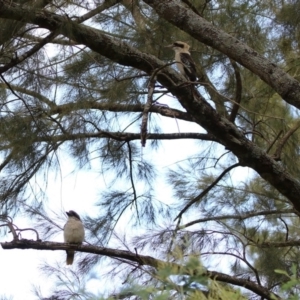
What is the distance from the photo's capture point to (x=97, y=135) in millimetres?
4422

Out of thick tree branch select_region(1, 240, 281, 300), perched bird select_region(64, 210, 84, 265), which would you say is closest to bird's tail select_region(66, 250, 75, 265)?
perched bird select_region(64, 210, 84, 265)

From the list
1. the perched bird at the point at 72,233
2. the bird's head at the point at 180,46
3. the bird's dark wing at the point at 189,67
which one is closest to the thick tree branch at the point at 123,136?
the bird's dark wing at the point at 189,67

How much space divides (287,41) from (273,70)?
1213 millimetres

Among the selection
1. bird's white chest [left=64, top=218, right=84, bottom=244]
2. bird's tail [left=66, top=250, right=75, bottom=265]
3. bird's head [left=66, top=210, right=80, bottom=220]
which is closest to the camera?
bird's tail [left=66, top=250, right=75, bottom=265]

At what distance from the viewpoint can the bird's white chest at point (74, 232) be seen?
15.8 feet

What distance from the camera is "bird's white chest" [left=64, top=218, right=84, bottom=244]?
4.80m

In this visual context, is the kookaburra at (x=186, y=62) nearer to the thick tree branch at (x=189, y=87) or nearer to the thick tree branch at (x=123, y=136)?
the thick tree branch at (x=123, y=136)

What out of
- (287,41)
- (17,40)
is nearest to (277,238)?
(287,41)

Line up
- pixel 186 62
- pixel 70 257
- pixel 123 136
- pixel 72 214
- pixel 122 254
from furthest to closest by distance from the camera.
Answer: pixel 72 214 → pixel 70 257 → pixel 123 136 → pixel 186 62 → pixel 122 254

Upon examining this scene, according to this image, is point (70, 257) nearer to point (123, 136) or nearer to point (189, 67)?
point (123, 136)

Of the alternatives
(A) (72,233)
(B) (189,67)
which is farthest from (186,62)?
(A) (72,233)

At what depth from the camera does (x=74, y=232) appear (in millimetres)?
4941

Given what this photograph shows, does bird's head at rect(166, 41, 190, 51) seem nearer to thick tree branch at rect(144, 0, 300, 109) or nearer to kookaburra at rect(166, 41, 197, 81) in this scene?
kookaburra at rect(166, 41, 197, 81)

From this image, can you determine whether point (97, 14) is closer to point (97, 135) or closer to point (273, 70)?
point (97, 135)
